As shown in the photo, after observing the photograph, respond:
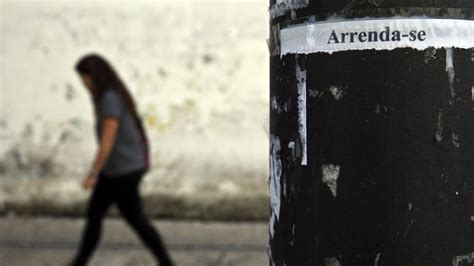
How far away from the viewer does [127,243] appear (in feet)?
21.5

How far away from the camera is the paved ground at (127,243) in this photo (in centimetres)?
599

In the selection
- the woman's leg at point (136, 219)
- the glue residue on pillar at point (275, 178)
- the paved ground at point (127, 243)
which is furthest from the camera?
the paved ground at point (127, 243)

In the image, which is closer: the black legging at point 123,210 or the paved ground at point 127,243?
the black legging at point 123,210

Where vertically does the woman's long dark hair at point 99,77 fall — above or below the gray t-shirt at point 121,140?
above

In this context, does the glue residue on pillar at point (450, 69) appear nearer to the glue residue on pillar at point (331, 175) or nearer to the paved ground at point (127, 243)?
the glue residue on pillar at point (331, 175)

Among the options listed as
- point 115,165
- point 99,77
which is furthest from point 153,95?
point 115,165

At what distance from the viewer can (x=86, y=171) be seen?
24.4 ft

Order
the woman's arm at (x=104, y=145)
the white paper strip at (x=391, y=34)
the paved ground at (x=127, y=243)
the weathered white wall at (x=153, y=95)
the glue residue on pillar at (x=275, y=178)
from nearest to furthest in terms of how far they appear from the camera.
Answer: the white paper strip at (x=391, y=34)
the glue residue on pillar at (x=275, y=178)
the woman's arm at (x=104, y=145)
the paved ground at (x=127, y=243)
the weathered white wall at (x=153, y=95)

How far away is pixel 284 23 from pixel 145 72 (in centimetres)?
568

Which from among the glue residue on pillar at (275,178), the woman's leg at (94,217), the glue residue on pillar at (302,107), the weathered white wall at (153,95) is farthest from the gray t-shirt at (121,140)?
the glue residue on pillar at (302,107)

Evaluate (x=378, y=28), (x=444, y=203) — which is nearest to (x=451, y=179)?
(x=444, y=203)

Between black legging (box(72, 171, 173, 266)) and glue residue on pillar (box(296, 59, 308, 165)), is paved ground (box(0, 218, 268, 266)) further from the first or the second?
glue residue on pillar (box(296, 59, 308, 165))

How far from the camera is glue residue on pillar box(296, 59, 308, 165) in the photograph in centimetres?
173

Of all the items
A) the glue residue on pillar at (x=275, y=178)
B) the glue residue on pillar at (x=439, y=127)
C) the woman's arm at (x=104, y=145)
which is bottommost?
the woman's arm at (x=104, y=145)
